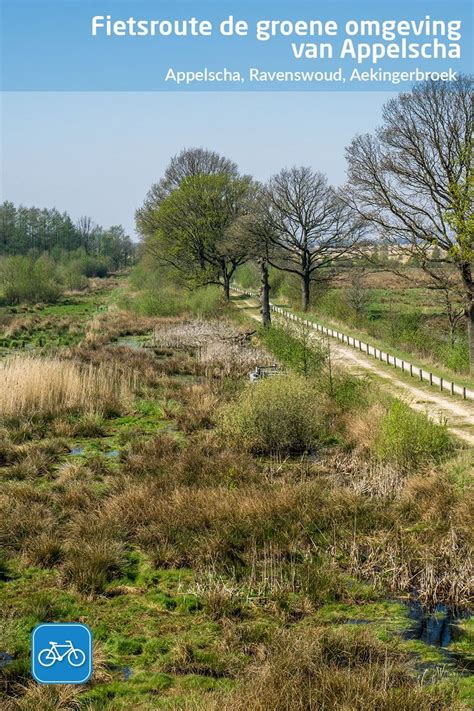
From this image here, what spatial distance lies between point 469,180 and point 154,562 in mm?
17682

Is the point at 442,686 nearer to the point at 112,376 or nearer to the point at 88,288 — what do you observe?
the point at 112,376

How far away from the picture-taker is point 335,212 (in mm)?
46531

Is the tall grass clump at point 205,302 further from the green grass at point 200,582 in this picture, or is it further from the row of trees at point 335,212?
the green grass at point 200,582

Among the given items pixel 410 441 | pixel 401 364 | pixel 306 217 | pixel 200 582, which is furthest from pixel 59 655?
pixel 306 217

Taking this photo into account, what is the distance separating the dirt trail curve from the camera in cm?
1816

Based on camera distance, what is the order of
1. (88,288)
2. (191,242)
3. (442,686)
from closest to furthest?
(442,686) → (191,242) → (88,288)

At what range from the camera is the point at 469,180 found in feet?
77.7

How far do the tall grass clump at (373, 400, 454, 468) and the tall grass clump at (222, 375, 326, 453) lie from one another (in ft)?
8.17

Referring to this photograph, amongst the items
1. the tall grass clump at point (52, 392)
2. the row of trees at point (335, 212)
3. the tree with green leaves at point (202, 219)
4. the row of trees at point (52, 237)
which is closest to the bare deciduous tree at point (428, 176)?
the row of trees at point (335, 212)

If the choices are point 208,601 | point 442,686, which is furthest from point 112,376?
point 442,686

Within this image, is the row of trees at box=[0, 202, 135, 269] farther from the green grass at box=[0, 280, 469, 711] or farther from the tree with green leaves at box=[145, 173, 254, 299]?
the green grass at box=[0, 280, 469, 711]

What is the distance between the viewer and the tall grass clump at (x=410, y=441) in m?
15.4

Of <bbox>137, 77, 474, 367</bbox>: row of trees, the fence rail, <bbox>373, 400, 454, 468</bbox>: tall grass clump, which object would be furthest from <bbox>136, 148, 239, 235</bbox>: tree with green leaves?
<bbox>373, 400, 454, 468</bbox>: tall grass clump

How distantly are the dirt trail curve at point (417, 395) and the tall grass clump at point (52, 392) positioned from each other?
8575 mm
